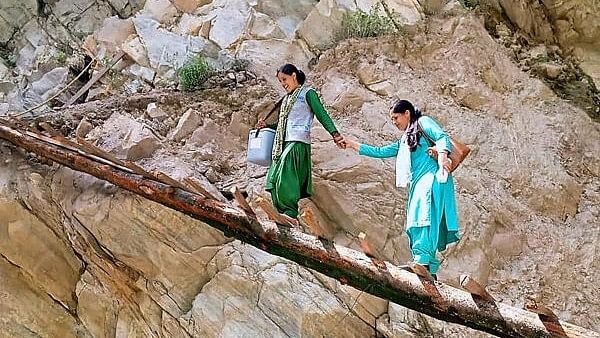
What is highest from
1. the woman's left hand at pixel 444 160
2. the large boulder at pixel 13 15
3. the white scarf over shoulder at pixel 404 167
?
the woman's left hand at pixel 444 160

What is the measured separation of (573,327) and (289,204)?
2461mm

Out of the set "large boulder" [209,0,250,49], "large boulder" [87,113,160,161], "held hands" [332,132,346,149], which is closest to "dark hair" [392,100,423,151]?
"held hands" [332,132,346,149]

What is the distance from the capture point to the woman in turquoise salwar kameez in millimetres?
4148

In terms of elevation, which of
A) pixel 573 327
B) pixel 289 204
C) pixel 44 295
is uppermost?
pixel 573 327

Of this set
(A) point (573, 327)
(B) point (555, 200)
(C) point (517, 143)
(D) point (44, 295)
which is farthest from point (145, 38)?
(A) point (573, 327)

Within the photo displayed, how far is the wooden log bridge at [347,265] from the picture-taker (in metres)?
3.58

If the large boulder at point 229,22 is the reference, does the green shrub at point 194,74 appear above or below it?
below

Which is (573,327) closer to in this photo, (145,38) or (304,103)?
(304,103)

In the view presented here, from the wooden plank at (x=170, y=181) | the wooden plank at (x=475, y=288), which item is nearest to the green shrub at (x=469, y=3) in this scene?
the wooden plank at (x=170, y=181)

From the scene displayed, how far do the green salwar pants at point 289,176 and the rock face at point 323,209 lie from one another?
0.58 m

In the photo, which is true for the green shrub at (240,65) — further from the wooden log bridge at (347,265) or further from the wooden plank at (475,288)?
the wooden plank at (475,288)

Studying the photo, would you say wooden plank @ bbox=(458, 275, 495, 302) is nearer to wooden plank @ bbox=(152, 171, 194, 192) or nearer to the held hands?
the held hands

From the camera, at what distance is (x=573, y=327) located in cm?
338

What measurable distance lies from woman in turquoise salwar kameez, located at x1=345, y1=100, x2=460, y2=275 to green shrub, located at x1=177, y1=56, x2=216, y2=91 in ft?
12.5
